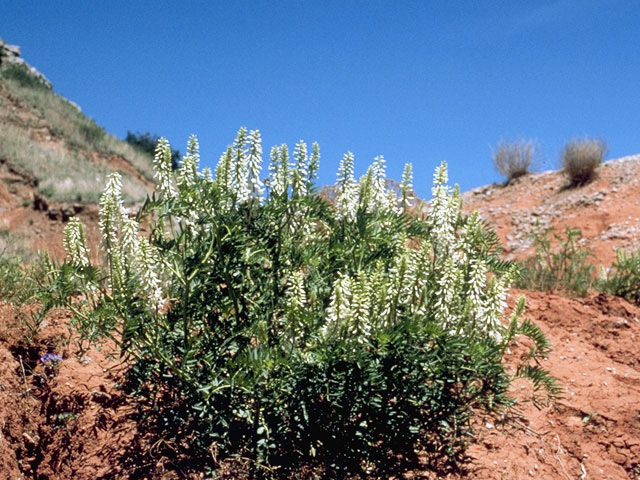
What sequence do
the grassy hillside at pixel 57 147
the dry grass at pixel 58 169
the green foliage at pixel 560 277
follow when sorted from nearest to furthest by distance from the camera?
the green foliage at pixel 560 277, the dry grass at pixel 58 169, the grassy hillside at pixel 57 147

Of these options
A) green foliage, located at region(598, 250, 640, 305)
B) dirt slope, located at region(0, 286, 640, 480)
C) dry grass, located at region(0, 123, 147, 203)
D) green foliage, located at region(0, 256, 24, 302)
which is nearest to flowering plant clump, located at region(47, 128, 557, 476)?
dirt slope, located at region(0, 286, 640, 480)

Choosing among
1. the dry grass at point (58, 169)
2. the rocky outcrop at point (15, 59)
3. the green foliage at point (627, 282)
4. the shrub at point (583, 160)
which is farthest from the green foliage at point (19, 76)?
the green foliage at point (627, 282)

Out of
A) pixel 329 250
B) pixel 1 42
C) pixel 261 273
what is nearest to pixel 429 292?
pixel 329 250

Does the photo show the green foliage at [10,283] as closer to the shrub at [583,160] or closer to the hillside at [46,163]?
the hillside at [46,163]

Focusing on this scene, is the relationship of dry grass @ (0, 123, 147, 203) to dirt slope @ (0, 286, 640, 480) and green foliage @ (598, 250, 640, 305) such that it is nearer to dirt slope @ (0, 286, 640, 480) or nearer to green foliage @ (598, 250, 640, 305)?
dirt slope @ (0, 286, 640, 480)

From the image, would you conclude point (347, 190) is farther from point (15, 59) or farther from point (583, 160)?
point (15, 59)

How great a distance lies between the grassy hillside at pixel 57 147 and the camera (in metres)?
16.2

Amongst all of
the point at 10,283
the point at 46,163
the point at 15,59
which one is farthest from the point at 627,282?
the point at 15,59

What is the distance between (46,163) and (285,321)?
15.6 meters

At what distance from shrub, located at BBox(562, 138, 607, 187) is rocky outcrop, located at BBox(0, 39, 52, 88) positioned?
68.3 feet

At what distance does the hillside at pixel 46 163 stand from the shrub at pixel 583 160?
11.6 m

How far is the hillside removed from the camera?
14.3m

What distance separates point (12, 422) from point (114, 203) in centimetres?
196

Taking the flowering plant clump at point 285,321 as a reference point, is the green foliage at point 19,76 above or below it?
above
